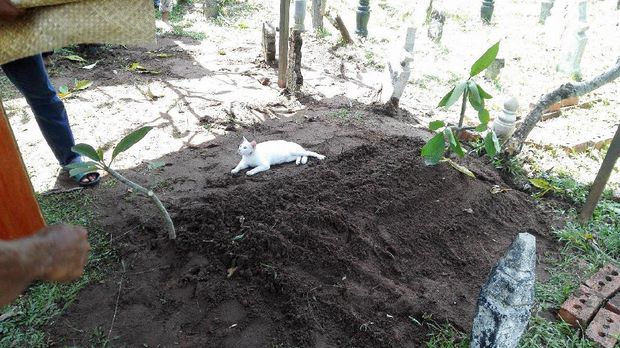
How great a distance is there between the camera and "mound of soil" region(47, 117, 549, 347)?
2.07m

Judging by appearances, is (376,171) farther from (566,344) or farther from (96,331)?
(96,331)

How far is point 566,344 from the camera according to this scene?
208cm

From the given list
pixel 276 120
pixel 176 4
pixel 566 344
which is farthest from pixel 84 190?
pixel 176 4

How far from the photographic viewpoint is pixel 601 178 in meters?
2.84

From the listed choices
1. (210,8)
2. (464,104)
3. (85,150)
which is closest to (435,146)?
(464,104)

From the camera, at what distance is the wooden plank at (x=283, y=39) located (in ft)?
14.9

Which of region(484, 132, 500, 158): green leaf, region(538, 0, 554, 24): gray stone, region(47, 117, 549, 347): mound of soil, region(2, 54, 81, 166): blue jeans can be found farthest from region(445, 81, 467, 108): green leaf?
region(538, 0, 554, 24): gray stone

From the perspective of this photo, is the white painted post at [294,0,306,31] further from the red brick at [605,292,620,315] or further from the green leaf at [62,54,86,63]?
the red brick at [605,292,620,315]

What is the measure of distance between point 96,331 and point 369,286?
4.42ft

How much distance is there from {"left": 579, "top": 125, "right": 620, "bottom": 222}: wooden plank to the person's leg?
3.47 m

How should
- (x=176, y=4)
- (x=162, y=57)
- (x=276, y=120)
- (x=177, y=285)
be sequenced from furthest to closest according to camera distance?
(x=176, y=4) → (x=162, y=57) → (x=276, y=120) → (x=177, y=285)

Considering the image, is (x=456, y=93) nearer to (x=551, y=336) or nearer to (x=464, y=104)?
(x=464, y=104)

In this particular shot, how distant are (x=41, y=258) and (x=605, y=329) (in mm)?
2430

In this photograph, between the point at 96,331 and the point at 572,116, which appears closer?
the point at 96,331
